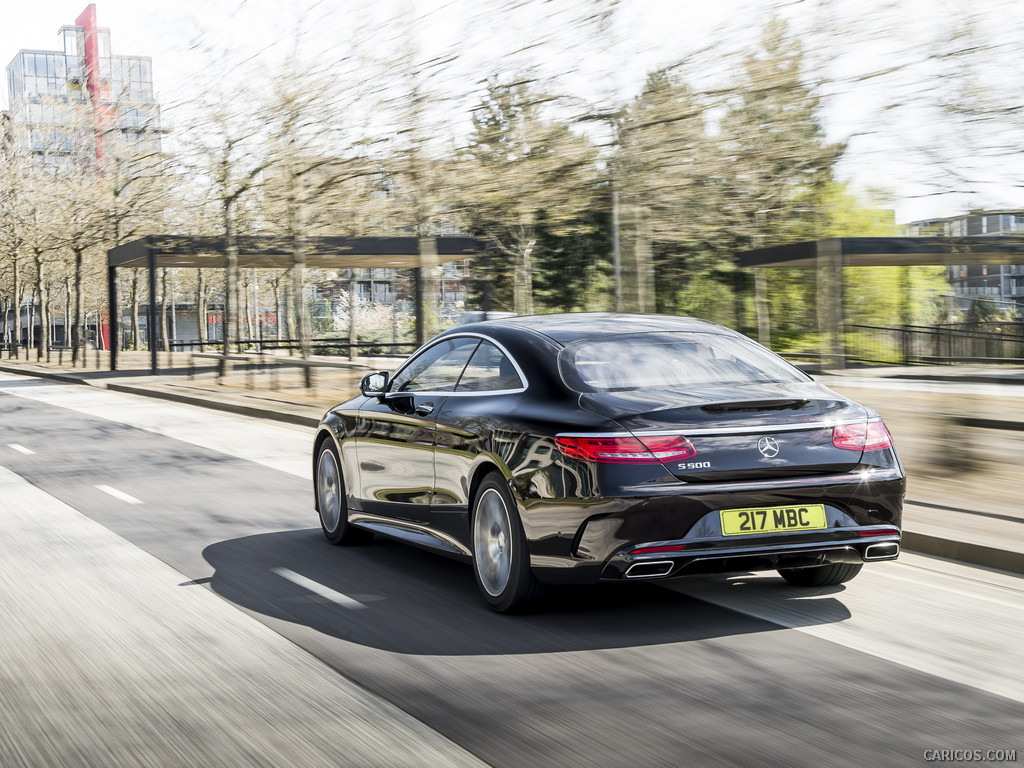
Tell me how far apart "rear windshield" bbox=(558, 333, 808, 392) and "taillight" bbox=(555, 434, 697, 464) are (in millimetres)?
445

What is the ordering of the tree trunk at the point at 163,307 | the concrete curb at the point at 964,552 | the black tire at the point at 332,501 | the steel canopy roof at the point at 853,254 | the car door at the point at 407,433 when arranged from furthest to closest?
the tree trunk at the point at 163,307 < the steel canopy roof at the point at 853,254 < the black tire at the point at 332,501 < the concrete curb at the point at 964,552 < the car door at the point at 407,433

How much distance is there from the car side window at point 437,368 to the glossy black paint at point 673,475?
561mm

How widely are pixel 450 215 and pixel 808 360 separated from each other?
17497 mm

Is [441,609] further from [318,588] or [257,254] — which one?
[257,254]

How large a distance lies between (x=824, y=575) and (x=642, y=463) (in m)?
1.64

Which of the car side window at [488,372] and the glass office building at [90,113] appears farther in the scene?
the glass office building at [90,113]

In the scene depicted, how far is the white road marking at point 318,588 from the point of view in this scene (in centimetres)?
642

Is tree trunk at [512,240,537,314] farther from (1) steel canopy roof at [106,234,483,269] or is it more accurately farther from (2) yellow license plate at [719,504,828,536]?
(2) yellow license plate at [719,504,828,536]

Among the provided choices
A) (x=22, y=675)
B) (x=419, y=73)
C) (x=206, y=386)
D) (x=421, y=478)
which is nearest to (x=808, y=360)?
(x=206, y=386)

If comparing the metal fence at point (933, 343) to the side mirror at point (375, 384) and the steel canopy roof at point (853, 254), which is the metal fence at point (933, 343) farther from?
the side mirror at point (375, 384)

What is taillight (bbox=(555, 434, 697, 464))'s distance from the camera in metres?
5.50

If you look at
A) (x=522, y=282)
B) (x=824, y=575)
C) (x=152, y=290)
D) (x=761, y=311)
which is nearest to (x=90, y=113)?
(x=152, y=290)

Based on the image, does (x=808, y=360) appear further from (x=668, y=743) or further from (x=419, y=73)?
(x=668, y=743)

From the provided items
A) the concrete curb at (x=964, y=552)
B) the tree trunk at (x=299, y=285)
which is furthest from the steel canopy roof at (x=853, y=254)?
the concrete curb at (x=964, y=552)
